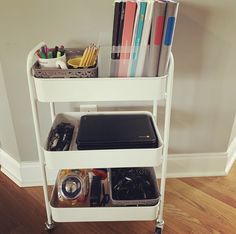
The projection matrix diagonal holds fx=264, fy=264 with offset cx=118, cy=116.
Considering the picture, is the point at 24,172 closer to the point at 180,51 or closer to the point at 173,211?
the point at 173,211

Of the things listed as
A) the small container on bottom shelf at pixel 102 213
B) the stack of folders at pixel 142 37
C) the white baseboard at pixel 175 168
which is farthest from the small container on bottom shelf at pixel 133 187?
the stack of folders at pixel 142 37

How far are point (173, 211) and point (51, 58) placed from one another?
33.6 inches

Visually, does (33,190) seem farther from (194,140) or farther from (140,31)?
(140,31)

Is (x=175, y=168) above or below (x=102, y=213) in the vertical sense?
below

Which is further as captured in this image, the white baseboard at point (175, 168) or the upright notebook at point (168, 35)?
the white baseboard at point (175, 168)

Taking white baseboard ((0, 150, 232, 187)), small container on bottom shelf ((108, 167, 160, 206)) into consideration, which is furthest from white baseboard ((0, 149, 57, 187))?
small container on bottom shelf ((108, 167, 160, 206))

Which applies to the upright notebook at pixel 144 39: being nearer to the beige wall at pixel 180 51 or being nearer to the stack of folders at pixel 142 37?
the stack of folders at pixel 142 37

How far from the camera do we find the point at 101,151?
889 millimetres

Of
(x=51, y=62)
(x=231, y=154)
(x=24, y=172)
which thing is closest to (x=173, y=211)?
(x=231, y=154)

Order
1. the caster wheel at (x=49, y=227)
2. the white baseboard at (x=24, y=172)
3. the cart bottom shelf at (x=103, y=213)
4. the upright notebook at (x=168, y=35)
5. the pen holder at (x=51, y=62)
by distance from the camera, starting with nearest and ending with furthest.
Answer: the upright notebook at (x=168, y=35), the pen holder at (x=51, y=62), the cart bottom shelf at (x=103, y=213), the caster wheel at (x=49, y=227), the white baseboard at (x=24, y=172)

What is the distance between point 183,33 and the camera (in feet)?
3.54

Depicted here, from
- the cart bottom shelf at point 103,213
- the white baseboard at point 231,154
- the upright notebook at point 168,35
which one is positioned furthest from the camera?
the white baseboard at point 231,154

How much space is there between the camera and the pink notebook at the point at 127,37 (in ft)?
2.43

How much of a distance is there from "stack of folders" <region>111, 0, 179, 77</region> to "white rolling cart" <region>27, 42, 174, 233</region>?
3cm
